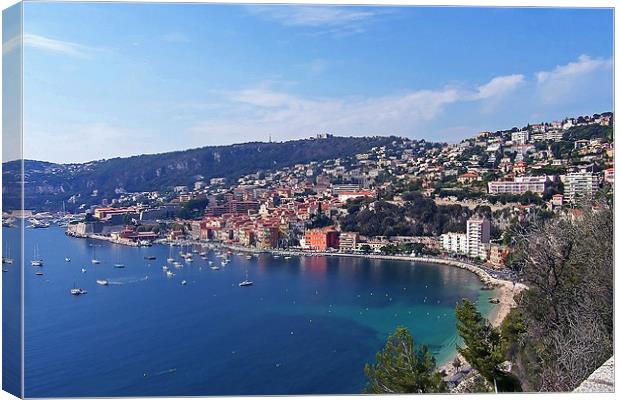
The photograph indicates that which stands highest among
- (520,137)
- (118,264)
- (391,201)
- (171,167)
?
(520,137)

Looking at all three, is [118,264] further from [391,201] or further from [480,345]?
[480,345]

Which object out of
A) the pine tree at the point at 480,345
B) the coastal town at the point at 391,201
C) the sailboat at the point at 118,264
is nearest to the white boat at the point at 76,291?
the sailboat at the point at 118,264

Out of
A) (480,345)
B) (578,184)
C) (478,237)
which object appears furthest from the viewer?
(478,237)

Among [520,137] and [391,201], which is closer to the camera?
[520,137]

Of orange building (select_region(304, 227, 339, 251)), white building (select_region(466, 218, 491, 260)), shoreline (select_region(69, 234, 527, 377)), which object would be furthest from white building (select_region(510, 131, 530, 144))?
orange building (select_region(304, 227, 339, 251))

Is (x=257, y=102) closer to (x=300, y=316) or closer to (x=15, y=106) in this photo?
(x=15, y=106)

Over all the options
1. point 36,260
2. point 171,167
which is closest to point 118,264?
point 171,167

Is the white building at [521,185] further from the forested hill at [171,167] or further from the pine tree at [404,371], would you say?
the pine tree at [404,371]
